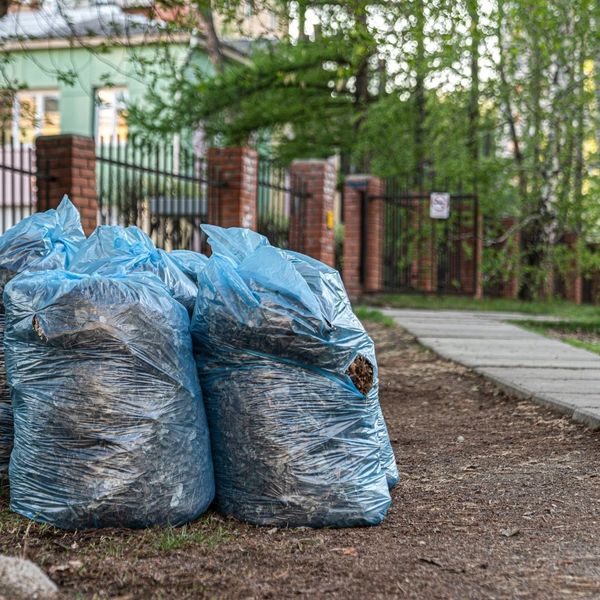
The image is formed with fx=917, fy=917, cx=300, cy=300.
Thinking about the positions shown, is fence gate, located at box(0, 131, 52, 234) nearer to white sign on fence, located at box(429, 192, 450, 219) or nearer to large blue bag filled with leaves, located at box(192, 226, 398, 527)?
large blue bag filled with leaves, located at box(192, 226, 398, 527)

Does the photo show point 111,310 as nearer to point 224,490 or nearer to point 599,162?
point 224,490

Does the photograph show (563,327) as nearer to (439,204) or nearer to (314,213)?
(314,213)

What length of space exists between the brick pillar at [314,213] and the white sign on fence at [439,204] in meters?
2.50

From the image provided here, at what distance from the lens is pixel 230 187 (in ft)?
36.4

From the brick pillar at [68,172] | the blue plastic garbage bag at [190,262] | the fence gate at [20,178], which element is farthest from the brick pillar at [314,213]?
the blue plastic garbage bag at [190,262]

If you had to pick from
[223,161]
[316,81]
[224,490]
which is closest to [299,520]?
[224,490]

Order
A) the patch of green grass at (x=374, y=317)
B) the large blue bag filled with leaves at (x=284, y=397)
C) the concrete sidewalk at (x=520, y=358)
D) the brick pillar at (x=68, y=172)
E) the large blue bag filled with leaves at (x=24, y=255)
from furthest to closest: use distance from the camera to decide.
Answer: the patch of green grass at (x=374, y=317) < the brick pillar at (x=68, y=172) < the concrete sidewalk at (x=520, y=358) < the large blue bag filled with leaves at (x=24, y=255) < the large blue bag filled with leaves at (x=284, y=397)

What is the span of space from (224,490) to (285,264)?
0.86 metres

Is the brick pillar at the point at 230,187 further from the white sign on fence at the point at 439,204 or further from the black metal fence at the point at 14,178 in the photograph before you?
the white sign on fence at the point at 439,204

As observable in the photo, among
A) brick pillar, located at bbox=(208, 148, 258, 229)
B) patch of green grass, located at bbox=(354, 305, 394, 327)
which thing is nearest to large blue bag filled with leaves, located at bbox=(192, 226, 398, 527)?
patch of green grass, located at bbox=(354, 305, 394, 327)

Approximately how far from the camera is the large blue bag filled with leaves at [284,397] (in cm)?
321

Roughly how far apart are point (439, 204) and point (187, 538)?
1265cm

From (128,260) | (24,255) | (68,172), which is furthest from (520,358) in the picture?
(24,255)

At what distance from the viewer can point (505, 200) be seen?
16.3 m
